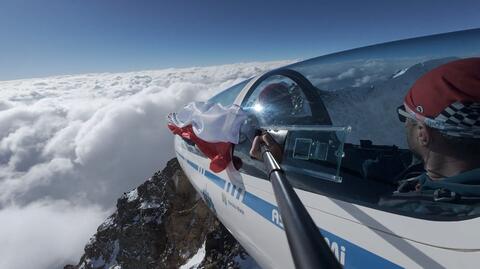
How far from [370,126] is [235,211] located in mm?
1752

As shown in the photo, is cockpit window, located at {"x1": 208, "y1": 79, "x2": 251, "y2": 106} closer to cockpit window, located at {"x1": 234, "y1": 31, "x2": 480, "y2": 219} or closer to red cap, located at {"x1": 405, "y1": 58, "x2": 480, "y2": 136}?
cockpit window, located at {"x1": 234, "y1": 31, "x2": 480, "y2": 219}

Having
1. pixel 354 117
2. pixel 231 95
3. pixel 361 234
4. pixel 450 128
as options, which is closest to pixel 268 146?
pixel 354 117

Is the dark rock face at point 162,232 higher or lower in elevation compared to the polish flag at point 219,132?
lower

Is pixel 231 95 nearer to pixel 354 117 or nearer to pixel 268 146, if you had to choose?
pixel 268 146

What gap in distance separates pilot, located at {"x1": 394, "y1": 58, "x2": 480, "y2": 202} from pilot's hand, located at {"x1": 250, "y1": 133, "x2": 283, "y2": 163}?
135 centimetres

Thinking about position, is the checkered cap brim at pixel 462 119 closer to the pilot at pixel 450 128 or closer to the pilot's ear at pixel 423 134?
the pilot at pixel 450 128

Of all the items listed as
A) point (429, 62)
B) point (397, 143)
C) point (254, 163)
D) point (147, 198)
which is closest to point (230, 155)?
point (254, 163)

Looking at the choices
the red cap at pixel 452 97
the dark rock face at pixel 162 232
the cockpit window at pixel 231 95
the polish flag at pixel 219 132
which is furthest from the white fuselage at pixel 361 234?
the dark rock face at pixel 162 232

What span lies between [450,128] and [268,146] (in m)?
1.64

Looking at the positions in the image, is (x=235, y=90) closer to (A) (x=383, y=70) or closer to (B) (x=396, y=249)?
(A) (x=383, y=70)

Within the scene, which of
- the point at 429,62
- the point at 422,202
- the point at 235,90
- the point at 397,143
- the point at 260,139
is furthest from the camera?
the point at 235,90

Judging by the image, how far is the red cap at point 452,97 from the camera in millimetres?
1474

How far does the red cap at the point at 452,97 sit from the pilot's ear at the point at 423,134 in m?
0.05

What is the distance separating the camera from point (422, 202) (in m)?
1.68
